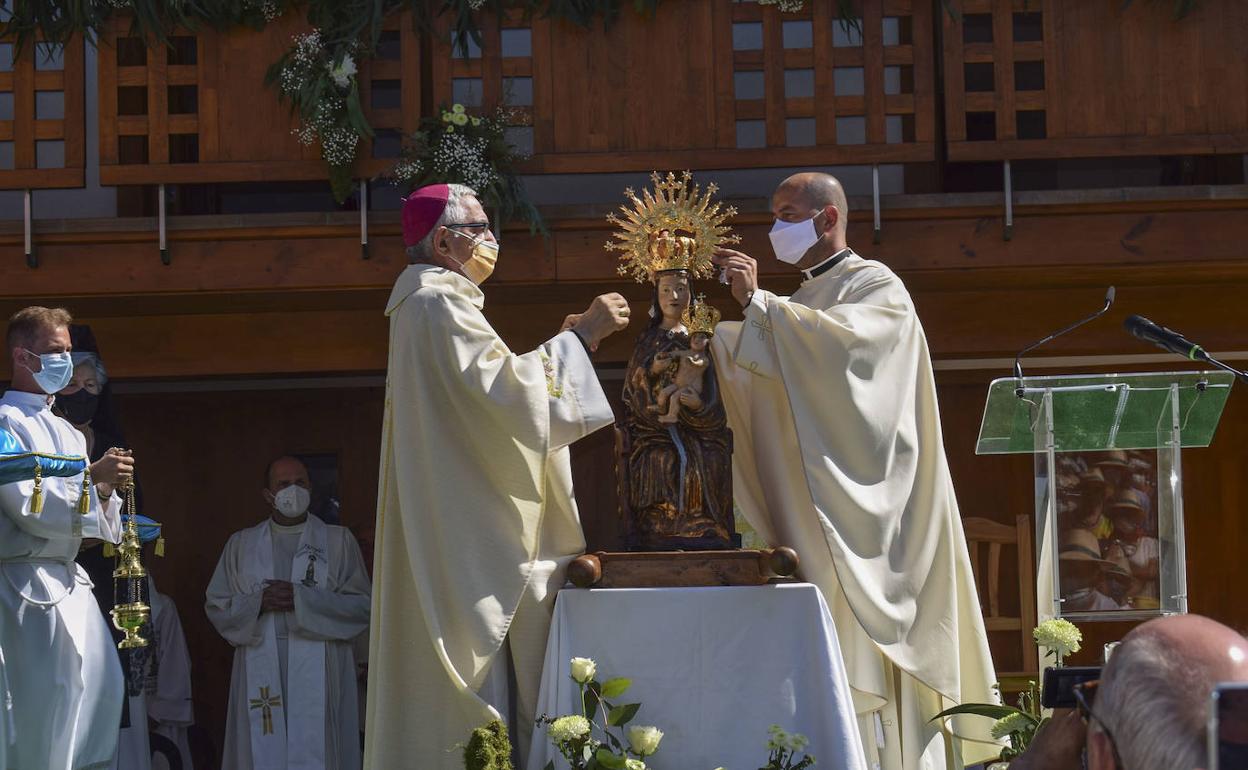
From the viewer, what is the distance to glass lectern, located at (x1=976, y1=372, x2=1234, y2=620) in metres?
5.59

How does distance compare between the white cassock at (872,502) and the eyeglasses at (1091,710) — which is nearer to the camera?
the eyeglasses at (1091,710)

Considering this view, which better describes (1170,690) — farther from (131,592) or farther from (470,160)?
(470,160)

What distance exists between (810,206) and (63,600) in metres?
3.12

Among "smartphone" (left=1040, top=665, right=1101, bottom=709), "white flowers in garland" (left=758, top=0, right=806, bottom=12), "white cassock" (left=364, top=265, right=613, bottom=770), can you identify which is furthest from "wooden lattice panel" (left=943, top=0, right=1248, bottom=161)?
"smartphone" (left=1040, top=665, right=1101, bottom=709)

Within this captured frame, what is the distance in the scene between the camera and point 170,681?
365 inches

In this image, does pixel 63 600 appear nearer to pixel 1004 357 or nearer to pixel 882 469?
pixel 882 469

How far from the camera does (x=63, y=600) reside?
632cm

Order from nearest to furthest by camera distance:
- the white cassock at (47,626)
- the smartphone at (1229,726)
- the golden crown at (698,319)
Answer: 1. the smartphone at (1229,726)
2. the golden crown at (698,319)
3. the white cassock at (47,626)

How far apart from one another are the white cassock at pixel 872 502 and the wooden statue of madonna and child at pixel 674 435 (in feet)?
0.99

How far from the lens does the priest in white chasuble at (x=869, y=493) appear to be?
18.2 feet

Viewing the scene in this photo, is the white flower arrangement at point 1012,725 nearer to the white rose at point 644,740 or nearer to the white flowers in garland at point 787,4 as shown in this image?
the white rose at point 644,740

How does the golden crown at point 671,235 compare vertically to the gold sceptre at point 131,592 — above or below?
above

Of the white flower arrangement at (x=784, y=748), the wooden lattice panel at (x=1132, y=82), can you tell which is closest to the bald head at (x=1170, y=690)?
the white flower arrangement at (x=784, y=748)

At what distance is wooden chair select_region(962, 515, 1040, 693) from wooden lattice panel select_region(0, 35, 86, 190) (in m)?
5.13
